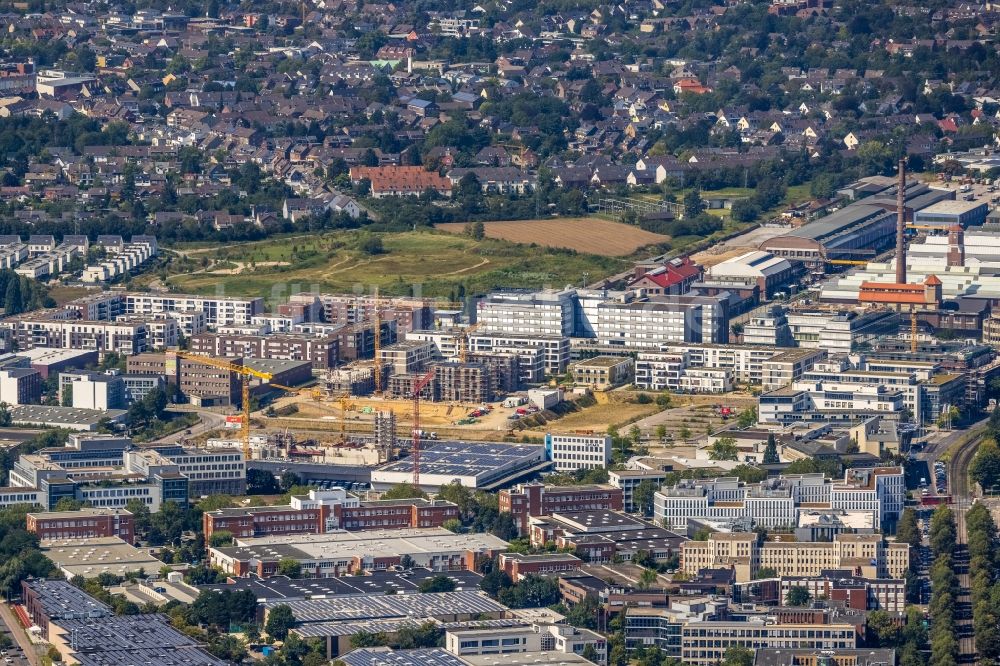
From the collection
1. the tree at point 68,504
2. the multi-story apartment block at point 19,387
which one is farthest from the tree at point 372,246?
the tree at point 68,504

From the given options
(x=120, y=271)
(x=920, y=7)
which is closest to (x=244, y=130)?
(x=120, y=271)

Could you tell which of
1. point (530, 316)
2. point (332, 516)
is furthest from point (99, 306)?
point (332, 516)

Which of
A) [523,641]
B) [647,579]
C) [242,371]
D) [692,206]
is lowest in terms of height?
[523,641]

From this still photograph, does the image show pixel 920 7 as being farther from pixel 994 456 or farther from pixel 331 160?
pixel 994 456

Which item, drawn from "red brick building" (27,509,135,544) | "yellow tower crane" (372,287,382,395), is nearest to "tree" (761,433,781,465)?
"yellow tower crane" (372,287,382,395)

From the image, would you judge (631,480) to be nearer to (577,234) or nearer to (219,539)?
(219,539)

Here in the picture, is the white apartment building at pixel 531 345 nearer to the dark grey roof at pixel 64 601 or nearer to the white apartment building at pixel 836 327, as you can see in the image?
the white apartment building at pixel 836 327
